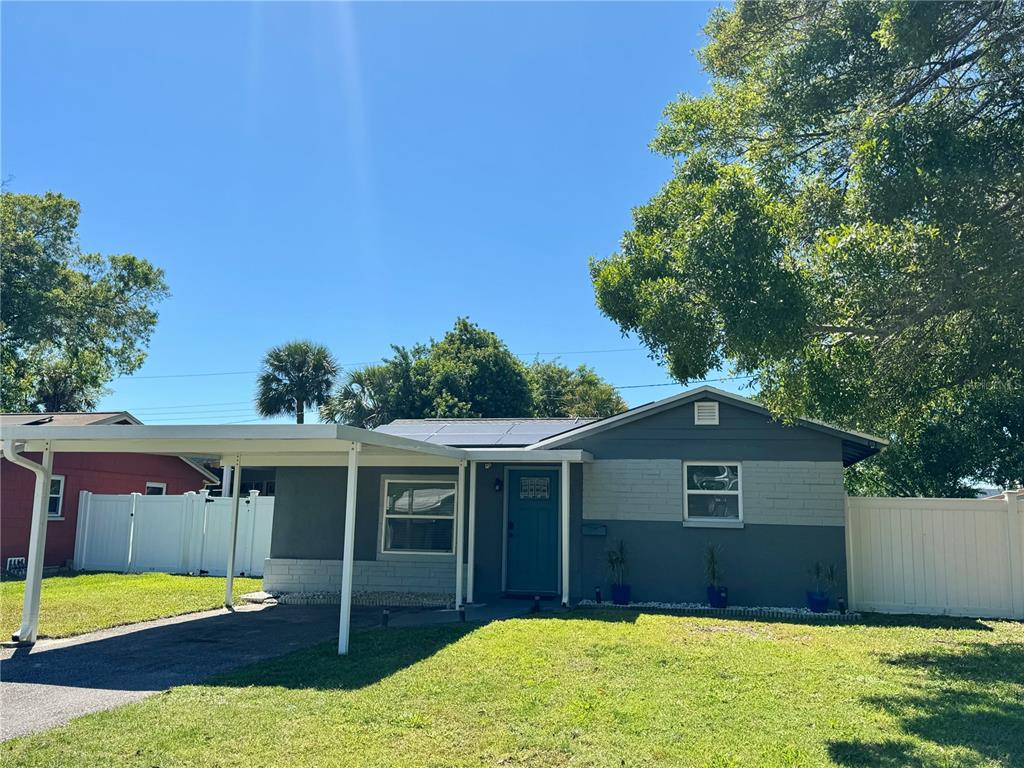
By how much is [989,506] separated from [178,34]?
1368 cm

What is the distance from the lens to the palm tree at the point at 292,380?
2723 centimetres

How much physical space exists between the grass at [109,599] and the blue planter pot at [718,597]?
786 centimetres

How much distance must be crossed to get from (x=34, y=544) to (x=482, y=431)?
731 centimetres

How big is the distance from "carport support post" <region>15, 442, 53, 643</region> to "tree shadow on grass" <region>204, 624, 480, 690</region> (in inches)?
134

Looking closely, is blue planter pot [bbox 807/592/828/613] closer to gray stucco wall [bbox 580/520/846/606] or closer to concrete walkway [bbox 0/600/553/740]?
gray stucco wall [bbox 580/520/846/606]

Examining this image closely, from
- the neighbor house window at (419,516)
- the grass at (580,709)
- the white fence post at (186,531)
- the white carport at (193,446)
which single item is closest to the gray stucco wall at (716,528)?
the neighbor house window at (419,516)

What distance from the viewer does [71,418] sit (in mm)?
18062

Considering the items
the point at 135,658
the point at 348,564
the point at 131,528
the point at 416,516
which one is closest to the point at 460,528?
the point at 416,516

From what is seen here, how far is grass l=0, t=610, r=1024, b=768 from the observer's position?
464 centimetres

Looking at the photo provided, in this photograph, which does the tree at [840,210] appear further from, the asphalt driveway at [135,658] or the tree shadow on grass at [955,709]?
the asphalt driveway at [135,658]

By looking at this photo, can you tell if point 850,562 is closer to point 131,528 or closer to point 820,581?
point 820,581

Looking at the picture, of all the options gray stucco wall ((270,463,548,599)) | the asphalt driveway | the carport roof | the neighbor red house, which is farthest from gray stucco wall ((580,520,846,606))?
the neighbor red house

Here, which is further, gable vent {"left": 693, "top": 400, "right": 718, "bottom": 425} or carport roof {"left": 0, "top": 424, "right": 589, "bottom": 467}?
gable vent {"left": 693, "top": 400, "right": 718, "bottom": 425}

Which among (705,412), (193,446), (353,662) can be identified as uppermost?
(705,412)
